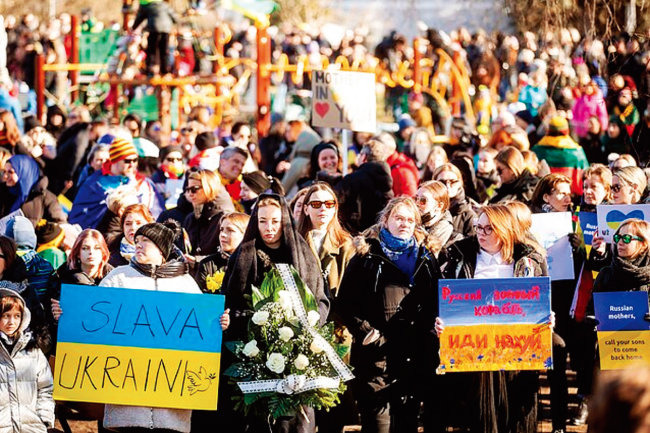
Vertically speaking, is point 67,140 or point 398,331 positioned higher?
point 67,140

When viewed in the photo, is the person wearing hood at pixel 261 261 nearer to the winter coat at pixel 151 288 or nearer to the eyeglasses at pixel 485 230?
the winter coat at pixel 151 288

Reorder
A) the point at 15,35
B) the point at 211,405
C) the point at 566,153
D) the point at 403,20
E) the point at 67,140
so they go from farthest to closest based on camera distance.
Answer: the point at 403,20, the point at 15,35, the point at 67,140, the point at 566,153, the point at 211,405

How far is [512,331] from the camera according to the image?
7730 millimetres

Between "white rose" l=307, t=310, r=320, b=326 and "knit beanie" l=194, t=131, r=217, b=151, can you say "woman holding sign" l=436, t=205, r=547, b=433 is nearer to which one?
"white rose" l=307, t=310, r=320, b=326

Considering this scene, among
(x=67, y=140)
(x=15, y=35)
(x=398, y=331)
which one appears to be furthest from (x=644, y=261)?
(x=15, y=35)

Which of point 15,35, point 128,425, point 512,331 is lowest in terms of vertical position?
point 128,425

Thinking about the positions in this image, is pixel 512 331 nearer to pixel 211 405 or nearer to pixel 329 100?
pixel 211 405

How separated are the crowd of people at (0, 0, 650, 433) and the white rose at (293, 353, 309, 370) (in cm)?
44

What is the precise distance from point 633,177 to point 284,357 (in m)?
3.43

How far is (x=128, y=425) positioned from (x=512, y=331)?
2350mm

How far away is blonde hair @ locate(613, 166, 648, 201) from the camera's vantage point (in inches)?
371

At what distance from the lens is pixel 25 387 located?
23.5ft

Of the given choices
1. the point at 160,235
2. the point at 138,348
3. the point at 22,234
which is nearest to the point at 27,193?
the point at 22,234

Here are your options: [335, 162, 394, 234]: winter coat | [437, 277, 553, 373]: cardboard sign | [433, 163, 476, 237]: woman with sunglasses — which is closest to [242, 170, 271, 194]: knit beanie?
[335, 162, 394, 234]: winter coat
